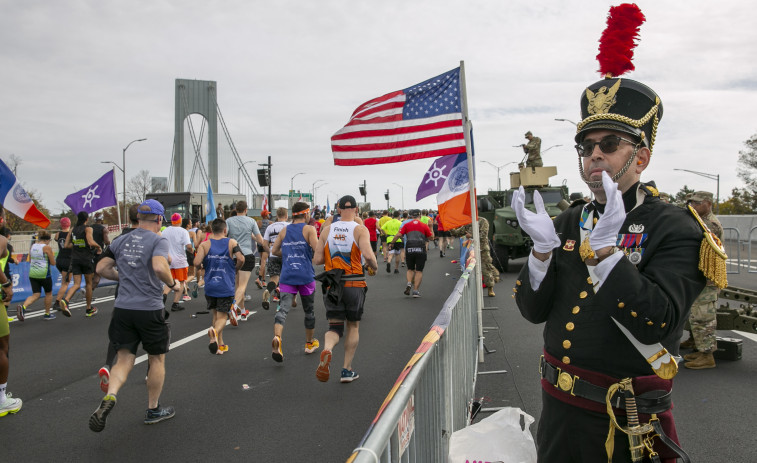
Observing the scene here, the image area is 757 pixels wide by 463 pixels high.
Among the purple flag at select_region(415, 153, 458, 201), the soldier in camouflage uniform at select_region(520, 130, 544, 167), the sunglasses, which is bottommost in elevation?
the sunglasses

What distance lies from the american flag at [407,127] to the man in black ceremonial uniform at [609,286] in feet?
15.9

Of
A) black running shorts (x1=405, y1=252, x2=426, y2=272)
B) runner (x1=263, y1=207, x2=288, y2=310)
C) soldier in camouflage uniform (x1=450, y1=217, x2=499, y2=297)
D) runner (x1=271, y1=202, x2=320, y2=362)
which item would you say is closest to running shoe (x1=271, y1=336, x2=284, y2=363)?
runner (x1=271, y1=202, x2=320, y2=362)

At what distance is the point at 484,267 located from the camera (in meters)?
12.2

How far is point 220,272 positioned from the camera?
730 centimetres

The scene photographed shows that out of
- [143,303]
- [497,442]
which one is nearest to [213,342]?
[143,303]

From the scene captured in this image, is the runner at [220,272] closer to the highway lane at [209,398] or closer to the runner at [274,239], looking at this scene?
the highway lane at [209,398]

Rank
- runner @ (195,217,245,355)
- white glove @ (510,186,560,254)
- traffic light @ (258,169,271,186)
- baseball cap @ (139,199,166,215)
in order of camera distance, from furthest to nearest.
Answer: traffic light @ (258,169,271,186)
runner @ (195,217,245,355)
baseball cap @ (139,199,166,215)
white glove @ (510,186,560,254)

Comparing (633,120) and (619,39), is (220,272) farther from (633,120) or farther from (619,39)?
(633,120)

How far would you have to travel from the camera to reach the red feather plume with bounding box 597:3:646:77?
2102 mm

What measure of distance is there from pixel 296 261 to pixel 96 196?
7856 millimetres

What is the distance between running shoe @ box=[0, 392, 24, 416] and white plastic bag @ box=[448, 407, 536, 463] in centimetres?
438

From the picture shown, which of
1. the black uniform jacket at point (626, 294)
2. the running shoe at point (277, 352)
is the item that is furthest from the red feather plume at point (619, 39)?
the running shoe at point (277, 352)

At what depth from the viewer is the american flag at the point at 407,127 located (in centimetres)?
689

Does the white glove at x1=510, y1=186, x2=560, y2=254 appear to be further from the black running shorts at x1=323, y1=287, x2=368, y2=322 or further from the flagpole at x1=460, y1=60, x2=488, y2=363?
the flagpole at x1=460, y1=60, x2=488, y2=363
